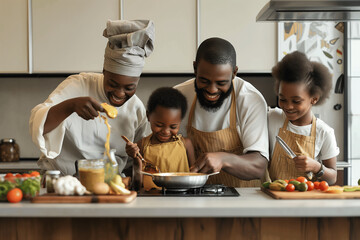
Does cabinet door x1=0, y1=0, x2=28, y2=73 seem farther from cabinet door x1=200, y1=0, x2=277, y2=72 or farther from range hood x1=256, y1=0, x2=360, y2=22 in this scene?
range hood x1=256, y1=0, x2=360, y2=22

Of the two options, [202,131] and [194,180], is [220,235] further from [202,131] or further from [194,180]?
[202,131]

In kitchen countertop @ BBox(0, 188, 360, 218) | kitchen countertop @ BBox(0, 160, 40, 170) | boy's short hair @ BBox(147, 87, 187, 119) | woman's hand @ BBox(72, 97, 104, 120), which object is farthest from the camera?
kitchen countertop @ BBox(0, 160, 40, 170)

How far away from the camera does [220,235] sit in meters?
1.59

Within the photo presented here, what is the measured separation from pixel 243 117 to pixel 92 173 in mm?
893

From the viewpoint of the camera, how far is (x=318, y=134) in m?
2.31

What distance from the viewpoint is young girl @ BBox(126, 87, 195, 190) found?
2205 mm

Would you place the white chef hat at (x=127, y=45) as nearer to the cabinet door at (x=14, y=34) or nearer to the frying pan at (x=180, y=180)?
the frying pan at (x=180, y=180)

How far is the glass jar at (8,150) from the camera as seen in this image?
3.78 meters

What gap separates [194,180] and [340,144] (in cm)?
233

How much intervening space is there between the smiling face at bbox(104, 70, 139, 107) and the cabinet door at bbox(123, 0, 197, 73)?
1550mm

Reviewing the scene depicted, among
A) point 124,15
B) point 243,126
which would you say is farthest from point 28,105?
point 243,126

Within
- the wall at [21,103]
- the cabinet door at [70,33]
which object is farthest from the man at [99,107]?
the wall at [21,103]

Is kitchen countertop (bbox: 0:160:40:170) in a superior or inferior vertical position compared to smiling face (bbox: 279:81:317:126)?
inferior

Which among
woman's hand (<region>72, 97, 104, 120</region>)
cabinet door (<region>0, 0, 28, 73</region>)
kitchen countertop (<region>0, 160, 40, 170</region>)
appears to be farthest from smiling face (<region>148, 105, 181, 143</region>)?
cabinet door (<region>0, 0, 28, 73</region>)
